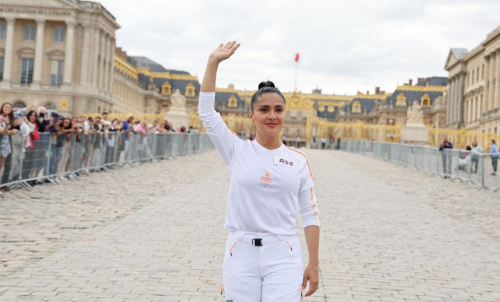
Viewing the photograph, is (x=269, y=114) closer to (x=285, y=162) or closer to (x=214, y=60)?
(x=285, y=162)

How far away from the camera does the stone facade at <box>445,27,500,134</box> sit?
6819 centimetres

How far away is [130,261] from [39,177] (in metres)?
8.33

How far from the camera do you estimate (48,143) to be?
14.6 metres

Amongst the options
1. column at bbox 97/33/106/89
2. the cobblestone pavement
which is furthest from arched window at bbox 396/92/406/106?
the cobblestone pavement

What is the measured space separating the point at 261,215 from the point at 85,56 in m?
70.8

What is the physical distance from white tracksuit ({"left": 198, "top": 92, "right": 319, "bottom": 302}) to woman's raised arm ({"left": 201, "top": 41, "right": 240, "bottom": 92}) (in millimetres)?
54

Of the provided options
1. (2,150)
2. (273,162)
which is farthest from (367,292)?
(2,150)

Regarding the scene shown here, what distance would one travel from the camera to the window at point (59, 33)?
71.2 metres

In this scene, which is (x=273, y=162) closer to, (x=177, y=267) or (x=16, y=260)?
(x=177, y=267)

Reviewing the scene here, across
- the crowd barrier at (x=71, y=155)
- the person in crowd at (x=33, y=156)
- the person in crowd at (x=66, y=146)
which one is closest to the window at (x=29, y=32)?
the crowd barrier at (x=71, y=155)

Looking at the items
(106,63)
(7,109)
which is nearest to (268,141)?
(7,109)

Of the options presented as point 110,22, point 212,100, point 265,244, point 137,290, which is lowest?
point 137,290

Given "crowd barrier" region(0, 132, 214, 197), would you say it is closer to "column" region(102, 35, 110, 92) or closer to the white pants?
the white pants

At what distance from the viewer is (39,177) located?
14.2m
